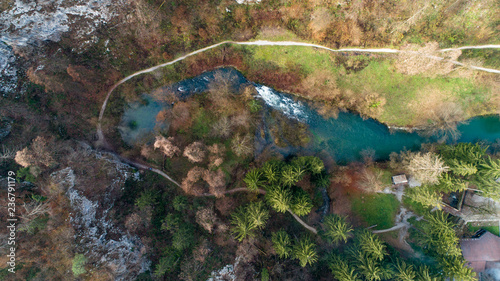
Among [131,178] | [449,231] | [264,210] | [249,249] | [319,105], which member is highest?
[319,105]

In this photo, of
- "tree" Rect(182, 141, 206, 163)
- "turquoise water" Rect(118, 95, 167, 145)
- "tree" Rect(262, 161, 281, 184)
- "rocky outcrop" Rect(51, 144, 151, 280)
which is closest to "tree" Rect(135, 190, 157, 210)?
"rocky outcrop" Rect(51, 144, 151, 280)

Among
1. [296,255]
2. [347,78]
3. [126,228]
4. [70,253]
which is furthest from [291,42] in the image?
[70,253]

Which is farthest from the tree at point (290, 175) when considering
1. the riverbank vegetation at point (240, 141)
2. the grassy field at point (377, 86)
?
the grassy field at point (377, 86)

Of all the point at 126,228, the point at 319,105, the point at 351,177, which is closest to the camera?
the point at 126,228

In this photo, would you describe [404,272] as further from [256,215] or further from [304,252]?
[256,215]

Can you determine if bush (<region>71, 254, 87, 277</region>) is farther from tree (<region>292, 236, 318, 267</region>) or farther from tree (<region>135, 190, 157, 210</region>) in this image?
tree (<region>292, 236, 318, 267</region>)

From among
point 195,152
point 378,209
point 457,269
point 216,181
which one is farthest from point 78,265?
point 457,269

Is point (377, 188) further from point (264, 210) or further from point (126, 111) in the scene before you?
point (126, 111)

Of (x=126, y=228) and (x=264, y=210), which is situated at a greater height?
(x=264, y=210)
